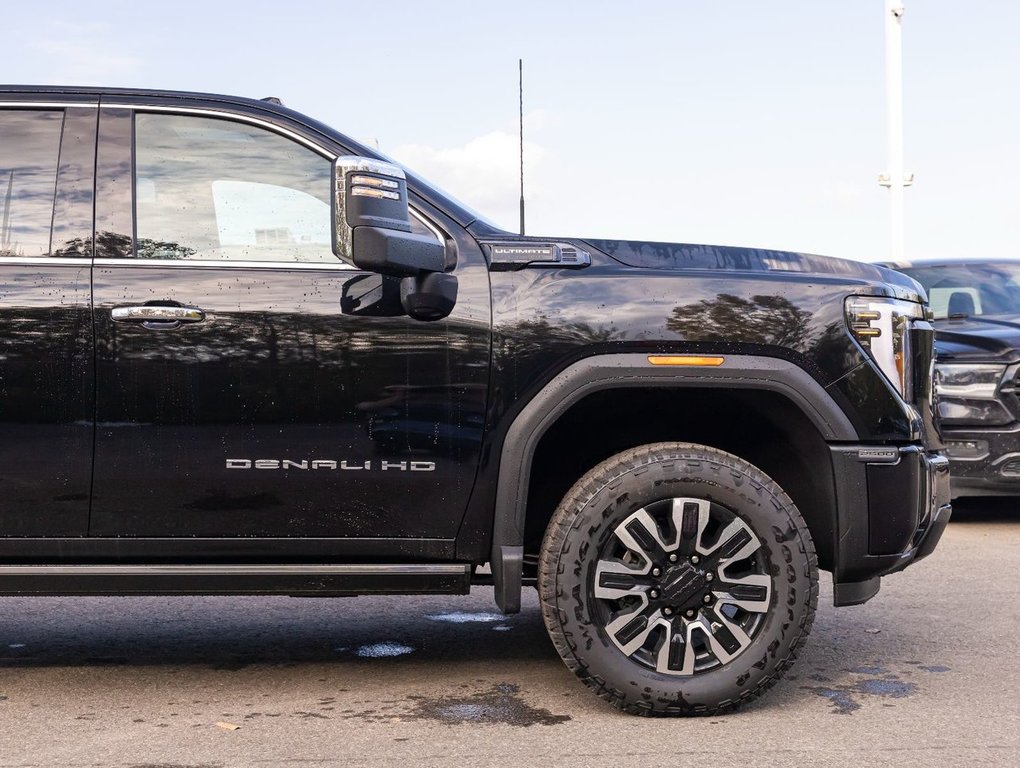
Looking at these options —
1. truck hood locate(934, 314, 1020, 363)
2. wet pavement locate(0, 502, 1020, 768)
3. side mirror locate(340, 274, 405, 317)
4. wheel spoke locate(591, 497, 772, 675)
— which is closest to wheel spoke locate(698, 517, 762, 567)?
wheel spoke locate(591, 497, 772, 675)

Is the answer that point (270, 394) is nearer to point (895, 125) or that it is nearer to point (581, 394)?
point (581, 394)

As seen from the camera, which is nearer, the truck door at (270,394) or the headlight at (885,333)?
the truck door at (270,394)

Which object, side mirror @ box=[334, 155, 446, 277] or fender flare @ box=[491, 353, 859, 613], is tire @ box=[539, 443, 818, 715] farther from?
side mirror @ box=[334, 155, 446, 277]

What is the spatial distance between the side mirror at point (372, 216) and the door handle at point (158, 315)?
1.74 feet

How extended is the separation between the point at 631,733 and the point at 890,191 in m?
13.7

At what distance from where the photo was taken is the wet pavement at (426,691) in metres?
3.72

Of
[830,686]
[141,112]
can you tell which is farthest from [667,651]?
[141,112]

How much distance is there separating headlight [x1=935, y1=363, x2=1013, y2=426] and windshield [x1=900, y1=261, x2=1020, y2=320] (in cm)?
68

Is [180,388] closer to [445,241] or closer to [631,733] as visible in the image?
[445,241]

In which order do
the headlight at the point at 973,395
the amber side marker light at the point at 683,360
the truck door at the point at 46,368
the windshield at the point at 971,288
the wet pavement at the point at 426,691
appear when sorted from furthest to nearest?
the windshield at the point at 971,288 < the headlight at the point at 973,395 < the amber side marker light at the point at 683,360 < the truck door at the point at 46,368 < the wet pavement at the point at 426,691

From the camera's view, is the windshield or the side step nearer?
the side step

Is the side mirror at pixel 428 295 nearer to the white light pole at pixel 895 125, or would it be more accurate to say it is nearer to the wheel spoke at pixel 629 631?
the wheel spoke at pixel 629 631

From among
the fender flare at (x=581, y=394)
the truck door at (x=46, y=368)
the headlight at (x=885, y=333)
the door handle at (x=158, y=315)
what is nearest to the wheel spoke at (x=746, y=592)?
the fender flare at (x=581, y=394)

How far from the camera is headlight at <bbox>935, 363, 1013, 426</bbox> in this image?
26.3ft
